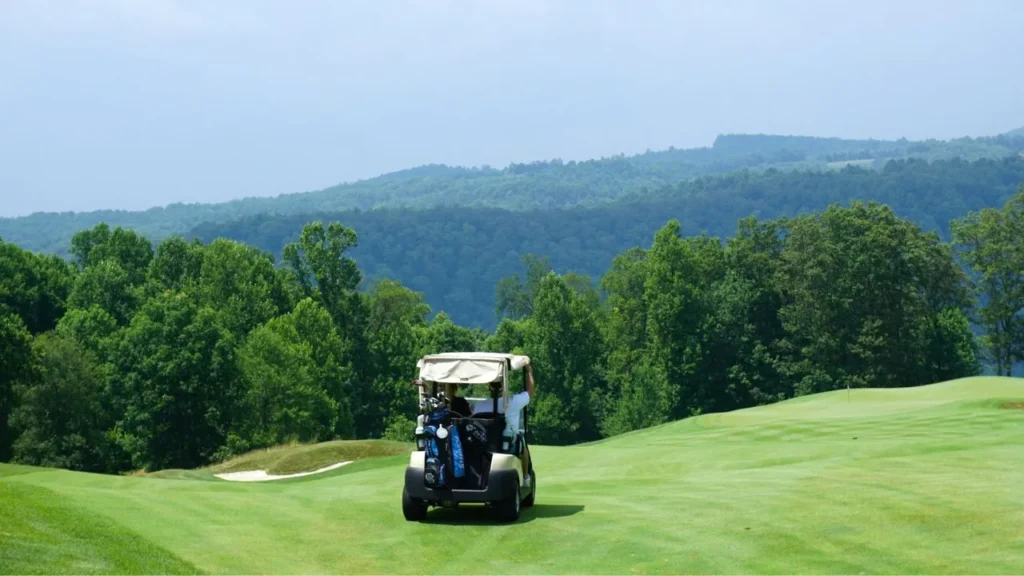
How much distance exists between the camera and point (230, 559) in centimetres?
1634

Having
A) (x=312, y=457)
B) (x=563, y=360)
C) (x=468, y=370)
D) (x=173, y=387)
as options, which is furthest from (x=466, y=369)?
(x=563, y=360)

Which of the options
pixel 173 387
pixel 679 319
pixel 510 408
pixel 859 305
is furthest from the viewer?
pixel 679 319

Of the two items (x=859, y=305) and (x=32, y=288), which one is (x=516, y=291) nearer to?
(x=859, y=305)

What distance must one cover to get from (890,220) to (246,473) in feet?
195

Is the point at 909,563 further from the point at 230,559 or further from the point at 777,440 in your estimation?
the point at 777,440

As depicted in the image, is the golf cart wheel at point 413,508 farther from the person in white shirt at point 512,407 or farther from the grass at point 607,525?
the person in white shirt at point 512,407

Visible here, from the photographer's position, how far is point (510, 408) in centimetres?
2019

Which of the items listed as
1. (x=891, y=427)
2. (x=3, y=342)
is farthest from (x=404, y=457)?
(x=3, y=342)

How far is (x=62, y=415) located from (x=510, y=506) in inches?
2075

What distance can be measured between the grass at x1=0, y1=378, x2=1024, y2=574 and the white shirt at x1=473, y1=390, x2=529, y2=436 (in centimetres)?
161

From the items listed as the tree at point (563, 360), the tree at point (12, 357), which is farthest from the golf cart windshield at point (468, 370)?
the tree at point (563, 360)

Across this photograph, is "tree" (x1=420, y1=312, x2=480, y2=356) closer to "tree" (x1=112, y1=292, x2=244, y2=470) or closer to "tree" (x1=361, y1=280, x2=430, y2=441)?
"tree" (x1=361, y1=280, x2=430, y2=441)

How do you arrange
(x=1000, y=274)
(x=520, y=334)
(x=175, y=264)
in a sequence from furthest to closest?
1. (x=520, y=334)
2. (x=1000, y=274)
3. (x=175, y=264)

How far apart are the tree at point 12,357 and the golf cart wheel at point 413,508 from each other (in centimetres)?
4812
